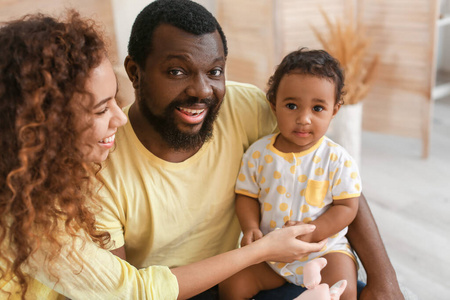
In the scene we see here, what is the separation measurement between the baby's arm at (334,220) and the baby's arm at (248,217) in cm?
12

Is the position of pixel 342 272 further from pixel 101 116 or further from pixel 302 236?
pixel 101 116

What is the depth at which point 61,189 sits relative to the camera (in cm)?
111

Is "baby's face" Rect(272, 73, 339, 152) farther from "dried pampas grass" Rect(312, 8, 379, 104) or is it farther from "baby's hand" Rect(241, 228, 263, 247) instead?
A: "dried pampas grass" Rect(312, 8, 379, 104)

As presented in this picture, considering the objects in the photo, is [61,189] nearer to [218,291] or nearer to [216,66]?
[216,66]

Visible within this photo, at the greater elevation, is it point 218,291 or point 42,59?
point 42,59

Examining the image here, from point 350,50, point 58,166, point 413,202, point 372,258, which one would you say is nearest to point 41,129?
point 58,166

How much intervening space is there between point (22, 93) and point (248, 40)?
2.34m

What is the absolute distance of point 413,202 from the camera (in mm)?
2883

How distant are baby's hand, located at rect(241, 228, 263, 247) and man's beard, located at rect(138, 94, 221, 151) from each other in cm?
26

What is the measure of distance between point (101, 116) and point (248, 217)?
0.50 metres

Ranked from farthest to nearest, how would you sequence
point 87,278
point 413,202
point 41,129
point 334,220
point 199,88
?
point 413,202 → point 334,220 → point 199,88 → point 87,278 → point 41,129

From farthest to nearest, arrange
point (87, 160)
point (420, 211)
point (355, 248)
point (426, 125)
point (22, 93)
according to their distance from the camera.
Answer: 1. point (426, 125)
2. point (420, 211)
3. point (355, 248)
4. point (87, 160)
5. point (22, 93)

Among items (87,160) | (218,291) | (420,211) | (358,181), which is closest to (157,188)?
(87,160)

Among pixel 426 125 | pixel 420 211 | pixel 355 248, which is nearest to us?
pixel 355 248
